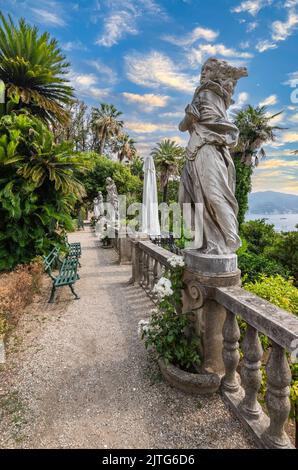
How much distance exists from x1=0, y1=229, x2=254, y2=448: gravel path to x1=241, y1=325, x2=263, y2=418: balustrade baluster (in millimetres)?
213

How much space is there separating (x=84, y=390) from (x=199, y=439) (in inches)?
48.6

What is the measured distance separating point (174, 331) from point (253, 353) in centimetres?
85

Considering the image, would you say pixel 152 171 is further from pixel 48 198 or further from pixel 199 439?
pixel 199 439

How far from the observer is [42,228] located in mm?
6078

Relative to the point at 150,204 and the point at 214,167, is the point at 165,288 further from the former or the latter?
the point at 150,204

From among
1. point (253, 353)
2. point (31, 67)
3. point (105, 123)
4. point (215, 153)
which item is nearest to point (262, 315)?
point (253, 353)

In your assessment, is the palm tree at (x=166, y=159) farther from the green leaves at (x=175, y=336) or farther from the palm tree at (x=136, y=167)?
the green leaves at (x=175, y=336)

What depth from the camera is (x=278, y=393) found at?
5.24 ft

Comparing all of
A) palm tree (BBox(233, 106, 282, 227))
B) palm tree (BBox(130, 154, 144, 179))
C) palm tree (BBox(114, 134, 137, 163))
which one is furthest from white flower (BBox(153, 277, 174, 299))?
palm tree (BBox(114, 134, 137, 163))

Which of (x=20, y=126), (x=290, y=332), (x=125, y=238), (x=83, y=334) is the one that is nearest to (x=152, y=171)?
(x=125, y=238)

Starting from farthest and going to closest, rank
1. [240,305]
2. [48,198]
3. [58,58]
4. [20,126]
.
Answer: [58,58] → [48,198] → [20,126] → [240,305]

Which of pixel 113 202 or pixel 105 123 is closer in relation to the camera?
pixel 113 202

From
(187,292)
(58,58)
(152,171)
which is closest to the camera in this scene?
(187,292)

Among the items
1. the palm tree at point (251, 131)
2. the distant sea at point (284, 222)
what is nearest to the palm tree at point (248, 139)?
the palm tree at point (251, 131)
